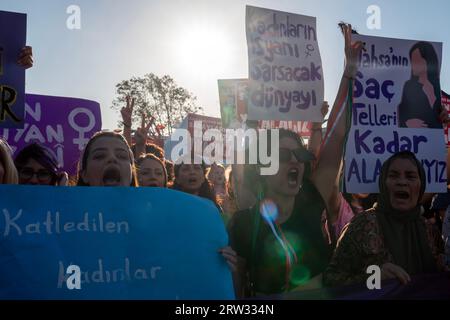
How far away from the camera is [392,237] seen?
2.63m

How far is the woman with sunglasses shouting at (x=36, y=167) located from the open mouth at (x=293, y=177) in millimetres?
1595

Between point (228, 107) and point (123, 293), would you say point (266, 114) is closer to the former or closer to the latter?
point (123, 293)

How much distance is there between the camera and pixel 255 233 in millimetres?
2516

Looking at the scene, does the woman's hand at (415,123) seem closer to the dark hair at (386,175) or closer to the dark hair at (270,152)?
the dark hair at (386,175)

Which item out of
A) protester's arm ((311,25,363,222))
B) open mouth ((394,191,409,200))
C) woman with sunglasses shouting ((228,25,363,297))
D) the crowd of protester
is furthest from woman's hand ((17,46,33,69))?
open mouth ((394,191,409,200))

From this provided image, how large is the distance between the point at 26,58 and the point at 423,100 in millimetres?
3117

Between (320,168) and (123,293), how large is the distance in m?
1.45

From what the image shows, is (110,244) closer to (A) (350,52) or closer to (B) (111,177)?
(B) (111,177)

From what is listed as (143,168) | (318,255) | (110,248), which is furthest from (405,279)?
(143,168)

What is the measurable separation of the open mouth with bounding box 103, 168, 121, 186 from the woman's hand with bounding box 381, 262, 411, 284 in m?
1.39

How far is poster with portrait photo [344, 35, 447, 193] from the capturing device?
3984mm

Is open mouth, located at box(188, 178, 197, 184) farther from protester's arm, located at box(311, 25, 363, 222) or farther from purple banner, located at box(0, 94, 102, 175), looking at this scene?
purple banner, located at box(0, 94, 102, 175)

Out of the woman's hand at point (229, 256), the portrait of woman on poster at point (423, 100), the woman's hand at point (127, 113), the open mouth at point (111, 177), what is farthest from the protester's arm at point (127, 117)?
the woman's hand at point (229, 256)

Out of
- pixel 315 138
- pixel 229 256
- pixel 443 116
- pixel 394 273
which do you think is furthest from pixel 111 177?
pixel 443 116
